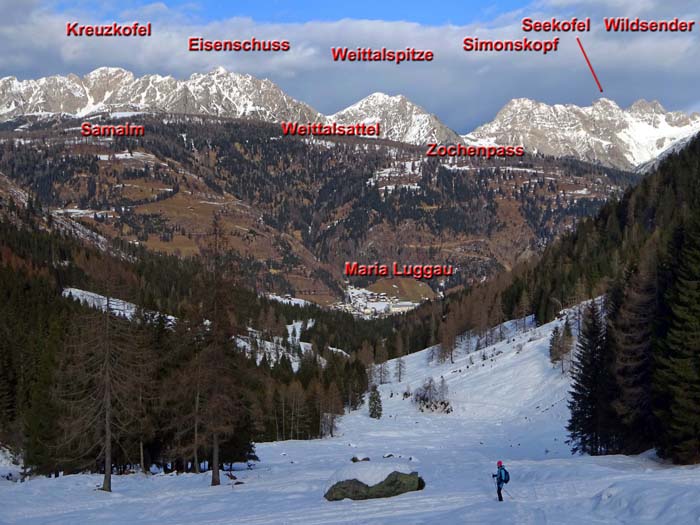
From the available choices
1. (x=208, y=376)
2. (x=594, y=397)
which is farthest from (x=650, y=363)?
(x=208, y=376)

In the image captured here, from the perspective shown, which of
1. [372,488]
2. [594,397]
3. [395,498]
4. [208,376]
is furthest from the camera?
[594,397]

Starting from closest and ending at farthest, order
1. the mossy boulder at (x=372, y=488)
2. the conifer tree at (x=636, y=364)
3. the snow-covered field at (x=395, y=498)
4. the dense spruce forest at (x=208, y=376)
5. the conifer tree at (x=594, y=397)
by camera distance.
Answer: the snow-covered field at (x=395, y=498) → the mossy boulder at (x=372, y=488) → the dense spruce forest at (x=208, y=376) → the conifer tree at (x=636, y=364) → the conifer tree at (x=594, y=397)

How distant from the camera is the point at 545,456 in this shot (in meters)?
60.3

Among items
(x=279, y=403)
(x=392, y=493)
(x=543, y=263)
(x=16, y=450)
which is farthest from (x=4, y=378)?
(x=543, y=263)

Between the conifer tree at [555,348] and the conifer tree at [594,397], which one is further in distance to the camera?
the conifer tree at [555,348]

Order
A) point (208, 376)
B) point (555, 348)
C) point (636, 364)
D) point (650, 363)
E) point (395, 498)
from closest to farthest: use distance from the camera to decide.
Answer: point (395, 498) < point (208, 376) < point (650, 363) < point (636, 364) < point (555, 348)

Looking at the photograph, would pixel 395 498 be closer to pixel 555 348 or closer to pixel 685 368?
pixel 685 368

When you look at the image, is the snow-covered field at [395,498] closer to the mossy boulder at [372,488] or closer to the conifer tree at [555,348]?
the mossy boulder at [372,488]

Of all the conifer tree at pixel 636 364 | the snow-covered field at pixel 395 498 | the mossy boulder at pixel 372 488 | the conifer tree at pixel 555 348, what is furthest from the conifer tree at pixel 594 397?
the conifer tree at pixel 555 348

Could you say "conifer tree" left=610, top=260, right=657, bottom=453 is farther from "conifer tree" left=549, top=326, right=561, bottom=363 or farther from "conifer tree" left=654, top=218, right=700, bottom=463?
"conifer tree" left=549, top=326, right=561, bottom=363

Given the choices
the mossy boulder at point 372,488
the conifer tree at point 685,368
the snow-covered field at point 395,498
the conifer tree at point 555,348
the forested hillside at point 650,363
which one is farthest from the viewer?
the conifer tree at point 555,348

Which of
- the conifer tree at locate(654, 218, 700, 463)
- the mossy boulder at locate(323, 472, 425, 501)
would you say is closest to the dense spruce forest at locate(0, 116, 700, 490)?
the conifer tree at locate(654, 218, 700, 463)

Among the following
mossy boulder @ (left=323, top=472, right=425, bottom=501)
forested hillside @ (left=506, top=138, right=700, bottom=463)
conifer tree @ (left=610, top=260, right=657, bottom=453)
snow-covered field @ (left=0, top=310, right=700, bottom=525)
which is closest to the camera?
snow-covered field @ (left=0, top=310, right=700, bottom=525)

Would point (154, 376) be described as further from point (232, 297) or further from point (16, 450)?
point (16, 450)
